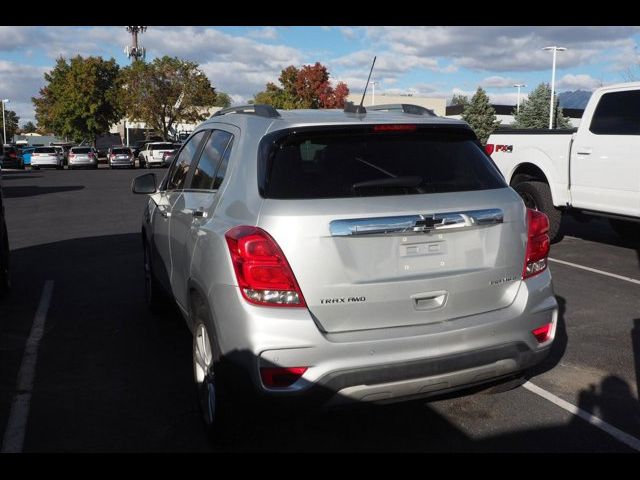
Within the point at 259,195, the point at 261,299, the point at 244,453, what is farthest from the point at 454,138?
the point at 244,453

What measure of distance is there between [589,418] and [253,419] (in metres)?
1.98

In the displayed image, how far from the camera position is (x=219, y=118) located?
4.66 m

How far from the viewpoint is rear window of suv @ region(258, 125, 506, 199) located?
342cm

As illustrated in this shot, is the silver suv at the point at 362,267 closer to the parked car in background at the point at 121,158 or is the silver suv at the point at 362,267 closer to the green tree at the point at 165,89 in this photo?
the parked car in background at the point at 121,158

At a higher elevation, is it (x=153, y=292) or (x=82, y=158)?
(x=153, y=292)

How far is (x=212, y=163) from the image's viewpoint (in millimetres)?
4305

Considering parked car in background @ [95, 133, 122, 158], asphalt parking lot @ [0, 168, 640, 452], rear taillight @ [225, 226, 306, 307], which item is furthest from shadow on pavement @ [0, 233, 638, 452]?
parked car in background @ [95, 133, 122, 158]

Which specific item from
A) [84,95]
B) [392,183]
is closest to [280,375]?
[392,183]

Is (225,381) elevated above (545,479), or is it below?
above

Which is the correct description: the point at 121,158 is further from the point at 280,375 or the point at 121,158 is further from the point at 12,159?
the point at 280,375

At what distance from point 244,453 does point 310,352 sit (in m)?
0.84

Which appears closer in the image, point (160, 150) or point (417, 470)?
point (417, 470)

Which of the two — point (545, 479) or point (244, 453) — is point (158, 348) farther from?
point (545, 479)

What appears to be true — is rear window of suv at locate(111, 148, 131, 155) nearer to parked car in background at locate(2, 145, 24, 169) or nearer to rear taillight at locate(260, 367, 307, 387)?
parked car in background at locate(2, 145, 24, 169)
